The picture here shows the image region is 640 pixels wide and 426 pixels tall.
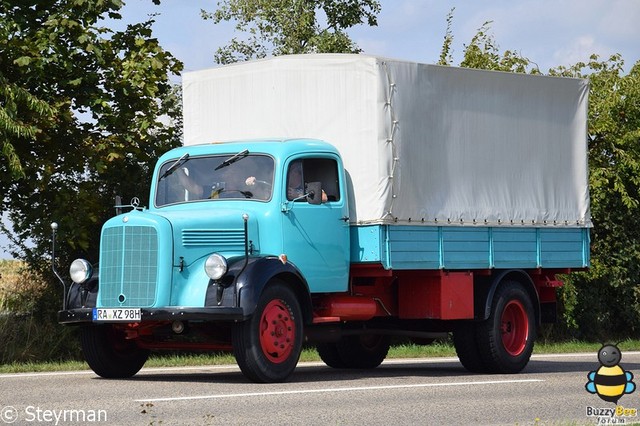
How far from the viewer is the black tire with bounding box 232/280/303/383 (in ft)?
47.8

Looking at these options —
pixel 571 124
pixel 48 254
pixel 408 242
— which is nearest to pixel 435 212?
pixel 408 242

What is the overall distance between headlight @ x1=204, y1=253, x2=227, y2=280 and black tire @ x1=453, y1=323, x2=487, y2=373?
4.70 metres

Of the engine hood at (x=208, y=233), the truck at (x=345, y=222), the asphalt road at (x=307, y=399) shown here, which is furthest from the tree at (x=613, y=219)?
the engine hood at (x=208, y=233)

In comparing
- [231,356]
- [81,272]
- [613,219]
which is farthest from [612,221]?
[81,272]

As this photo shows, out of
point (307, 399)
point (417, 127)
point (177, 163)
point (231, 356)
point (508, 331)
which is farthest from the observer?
point (231, 356)

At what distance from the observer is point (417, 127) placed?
17.3 metres

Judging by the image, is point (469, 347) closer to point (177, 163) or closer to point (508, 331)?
point (508, 331)

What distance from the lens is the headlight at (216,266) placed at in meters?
14.5

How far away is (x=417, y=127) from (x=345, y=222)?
170 centimetres

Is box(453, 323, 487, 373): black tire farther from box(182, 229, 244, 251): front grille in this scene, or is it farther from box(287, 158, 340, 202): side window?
box(182, 229, 244, 251): front grille

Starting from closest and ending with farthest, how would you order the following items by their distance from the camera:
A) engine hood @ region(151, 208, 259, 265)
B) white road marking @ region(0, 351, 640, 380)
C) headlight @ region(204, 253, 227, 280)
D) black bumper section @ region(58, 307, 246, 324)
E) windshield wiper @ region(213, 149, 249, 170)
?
black bumper section @ region(58, 307, 246, 324)
headlight @ region(204, 253, 227, 280)
engine hood @ region(151, 208, 259, 265)
windshield wiper @ region(213, 149, 249, 170)
white road marking @ region(0, 351, 640, 380)

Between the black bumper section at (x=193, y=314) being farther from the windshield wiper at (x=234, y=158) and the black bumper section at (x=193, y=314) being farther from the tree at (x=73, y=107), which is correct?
the tree at (x=73, y=107)

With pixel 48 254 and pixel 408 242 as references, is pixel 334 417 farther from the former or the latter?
pixel 48 254

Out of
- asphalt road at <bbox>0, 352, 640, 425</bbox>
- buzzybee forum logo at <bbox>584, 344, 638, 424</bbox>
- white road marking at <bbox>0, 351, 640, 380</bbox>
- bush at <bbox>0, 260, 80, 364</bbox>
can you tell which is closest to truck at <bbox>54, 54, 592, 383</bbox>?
asphalt road at <bbox>0, 352, 640, 425</bbox>
